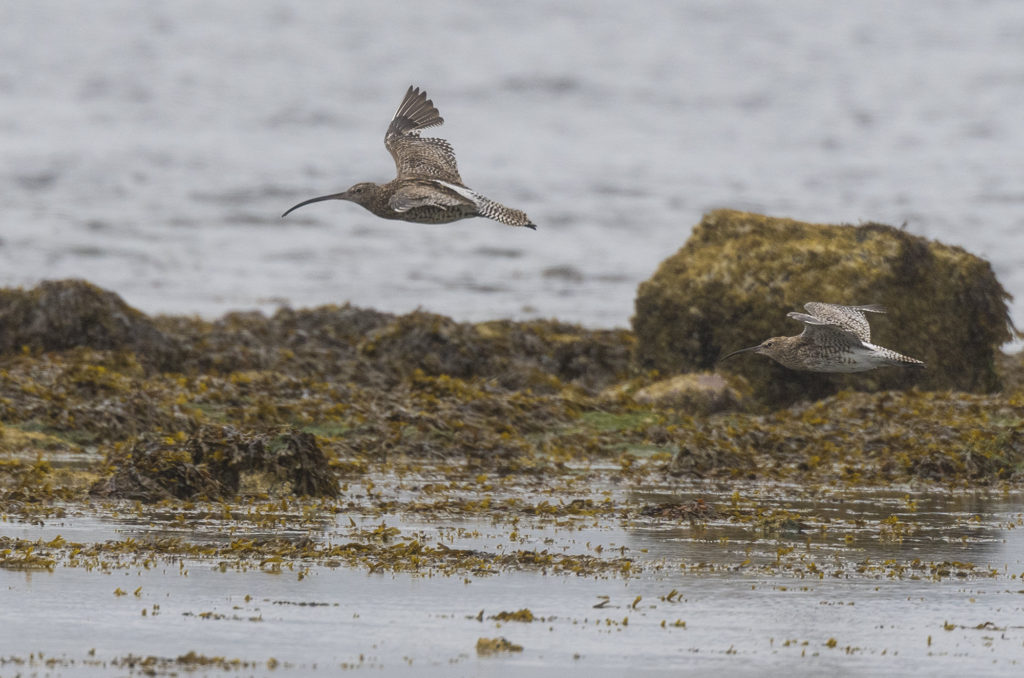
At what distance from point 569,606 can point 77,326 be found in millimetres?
12617

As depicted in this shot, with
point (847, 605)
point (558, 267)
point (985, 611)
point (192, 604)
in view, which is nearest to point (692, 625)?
point (847, 605)

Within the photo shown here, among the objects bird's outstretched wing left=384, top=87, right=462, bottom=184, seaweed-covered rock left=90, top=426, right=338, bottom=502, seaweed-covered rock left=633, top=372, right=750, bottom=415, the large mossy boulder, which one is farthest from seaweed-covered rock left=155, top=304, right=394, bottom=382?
seaweed-covered rock left=90, top=426, right=338, bottom=502

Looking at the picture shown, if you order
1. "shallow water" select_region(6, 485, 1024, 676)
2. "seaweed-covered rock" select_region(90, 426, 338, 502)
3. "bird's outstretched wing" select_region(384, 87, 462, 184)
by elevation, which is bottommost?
"shallow water" select_region(6, 485, 1024, 676)

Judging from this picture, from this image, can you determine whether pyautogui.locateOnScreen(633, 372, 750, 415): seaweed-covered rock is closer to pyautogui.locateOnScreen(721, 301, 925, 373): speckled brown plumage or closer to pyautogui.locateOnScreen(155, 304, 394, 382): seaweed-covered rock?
pyautogui.locateOnScreen(155, 304, 394, 382): seaweed-covered rock

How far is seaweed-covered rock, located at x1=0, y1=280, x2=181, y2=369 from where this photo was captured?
17.6 metres

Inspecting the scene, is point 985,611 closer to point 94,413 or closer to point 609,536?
point 609,536

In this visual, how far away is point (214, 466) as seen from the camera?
998cm

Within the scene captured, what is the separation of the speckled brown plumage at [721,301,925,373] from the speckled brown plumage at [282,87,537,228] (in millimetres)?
2510

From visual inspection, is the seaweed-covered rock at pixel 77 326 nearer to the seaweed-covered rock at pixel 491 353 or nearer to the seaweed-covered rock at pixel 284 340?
the seaweed-covered rock at pixel 284 340

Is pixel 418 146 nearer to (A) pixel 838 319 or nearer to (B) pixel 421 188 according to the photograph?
(B) pixel 421 188

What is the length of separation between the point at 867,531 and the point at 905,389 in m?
8.76

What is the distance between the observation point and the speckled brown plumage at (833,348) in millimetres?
11008

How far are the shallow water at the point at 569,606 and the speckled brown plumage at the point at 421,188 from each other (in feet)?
7.45

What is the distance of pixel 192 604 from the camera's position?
20.6ft
